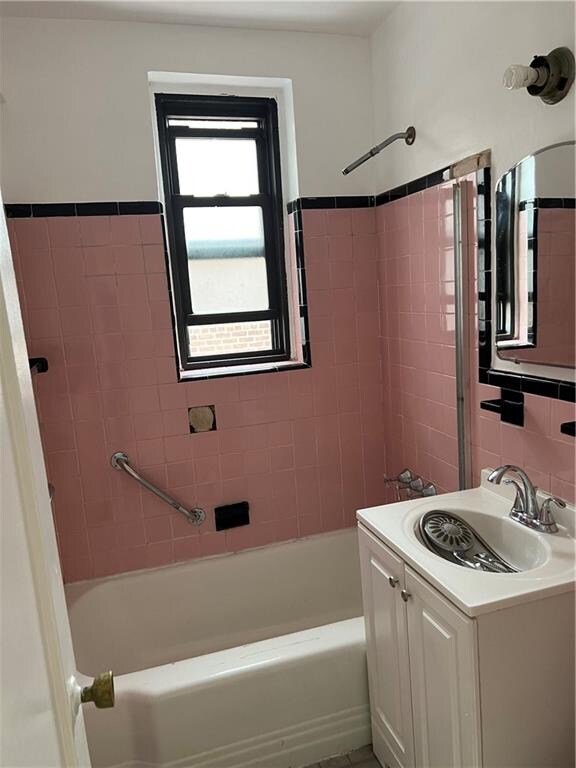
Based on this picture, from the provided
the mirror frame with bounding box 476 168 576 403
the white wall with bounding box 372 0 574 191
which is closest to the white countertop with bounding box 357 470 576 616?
the mirror frame with bounding box 476 168 576 403

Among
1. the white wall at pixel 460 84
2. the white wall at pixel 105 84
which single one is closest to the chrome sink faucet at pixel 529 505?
the white wall at pixel 460 84

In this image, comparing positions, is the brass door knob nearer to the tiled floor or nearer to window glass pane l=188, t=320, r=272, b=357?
the tiled floor

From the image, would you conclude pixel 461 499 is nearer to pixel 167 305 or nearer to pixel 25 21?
pixel 167 305

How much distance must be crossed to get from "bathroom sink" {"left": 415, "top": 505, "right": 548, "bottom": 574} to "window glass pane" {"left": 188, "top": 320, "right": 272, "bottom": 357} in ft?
4.03

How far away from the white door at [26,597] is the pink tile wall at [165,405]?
1.40m

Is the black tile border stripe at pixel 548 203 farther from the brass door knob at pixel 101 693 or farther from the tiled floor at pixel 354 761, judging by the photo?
the tiled floor at pixel 354 761

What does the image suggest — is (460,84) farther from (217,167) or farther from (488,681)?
(488,681)

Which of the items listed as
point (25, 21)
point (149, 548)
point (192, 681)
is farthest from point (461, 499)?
point (25, 21)

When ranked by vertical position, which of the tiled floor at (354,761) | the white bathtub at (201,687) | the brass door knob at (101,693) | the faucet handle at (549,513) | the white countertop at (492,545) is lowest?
the tiled floor at (354,761)

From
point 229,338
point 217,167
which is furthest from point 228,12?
point 229,338

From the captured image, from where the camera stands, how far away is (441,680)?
1.27 m

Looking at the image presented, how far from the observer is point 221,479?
7.73ft

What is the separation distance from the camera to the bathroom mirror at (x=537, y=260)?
1.38 m

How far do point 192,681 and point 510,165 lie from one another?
178 cm
